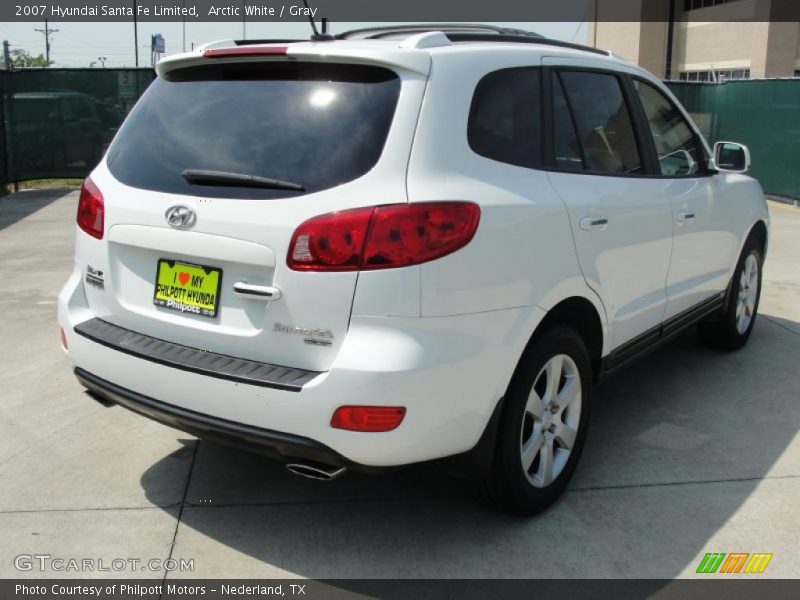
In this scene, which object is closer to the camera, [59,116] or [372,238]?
[372,238]

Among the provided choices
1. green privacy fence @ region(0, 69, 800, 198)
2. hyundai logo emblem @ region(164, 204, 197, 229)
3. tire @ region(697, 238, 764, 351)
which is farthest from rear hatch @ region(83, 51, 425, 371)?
green privacy fence @ region(0, 69, 800, 198)

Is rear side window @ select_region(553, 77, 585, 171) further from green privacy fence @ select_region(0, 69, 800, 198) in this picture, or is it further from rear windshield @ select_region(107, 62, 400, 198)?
green privacy fence @ select_region(0, 69, 800, 198)

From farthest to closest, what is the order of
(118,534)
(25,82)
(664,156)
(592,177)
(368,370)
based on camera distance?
(25,82) < (664,156) < (592,177) < (118,534) < (368,370)

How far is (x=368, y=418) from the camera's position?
2.76 meters

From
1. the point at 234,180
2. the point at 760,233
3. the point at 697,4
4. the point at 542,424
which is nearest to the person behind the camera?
the point at 234,180

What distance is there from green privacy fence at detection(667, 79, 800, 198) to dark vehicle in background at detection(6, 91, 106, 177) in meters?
11.0

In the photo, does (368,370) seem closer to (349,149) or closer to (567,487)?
(349,149)

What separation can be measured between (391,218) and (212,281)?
73 centimetres

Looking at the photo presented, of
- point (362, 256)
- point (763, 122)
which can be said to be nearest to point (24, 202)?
point (763, 122)

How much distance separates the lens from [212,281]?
3.04 meters

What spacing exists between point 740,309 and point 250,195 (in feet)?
12.9

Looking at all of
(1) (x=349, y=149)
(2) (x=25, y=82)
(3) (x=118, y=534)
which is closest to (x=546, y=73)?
(1) (x=349, y=149)

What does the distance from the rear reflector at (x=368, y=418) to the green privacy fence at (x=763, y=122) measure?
12195mm

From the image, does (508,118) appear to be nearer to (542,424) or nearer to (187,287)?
(542,424)
